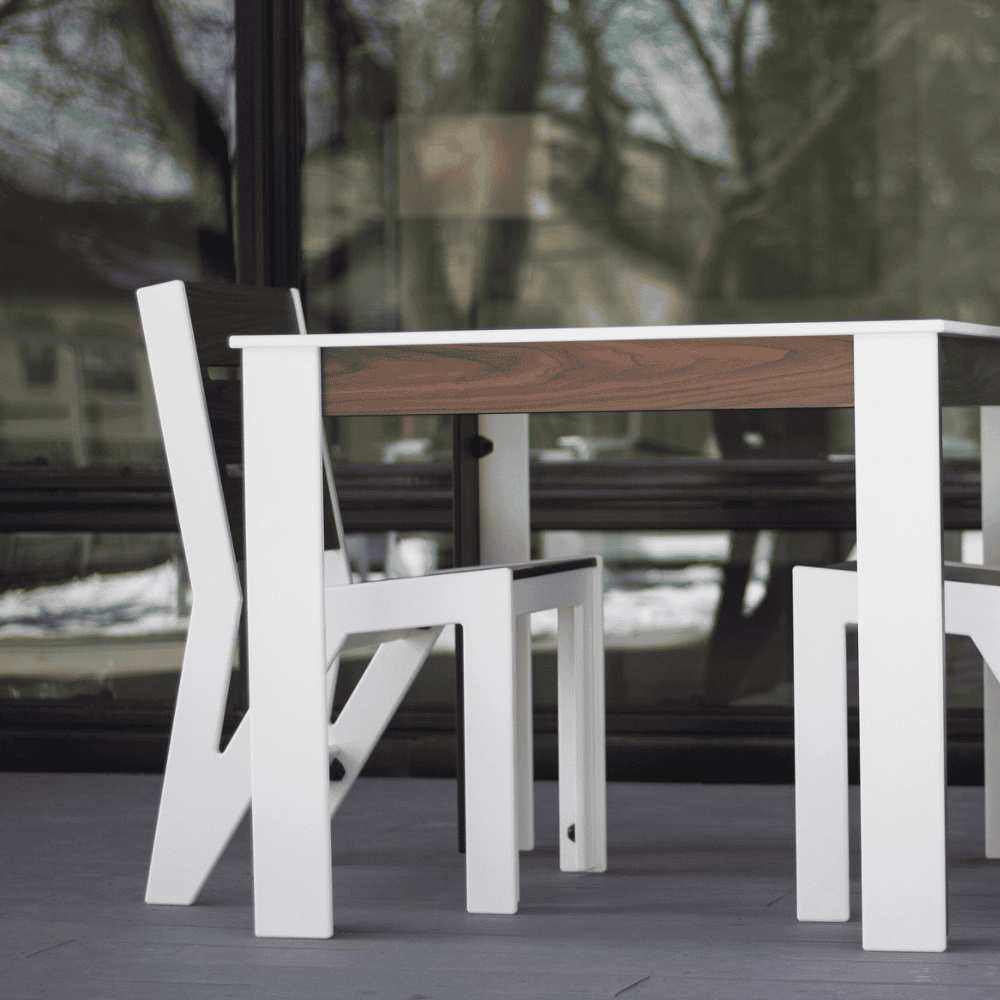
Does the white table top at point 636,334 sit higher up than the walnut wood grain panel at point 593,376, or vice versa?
the white table top at point 636,334

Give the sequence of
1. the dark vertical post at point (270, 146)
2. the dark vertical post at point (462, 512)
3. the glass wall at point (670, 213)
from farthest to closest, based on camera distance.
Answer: the dark vertical post at point (270, 146) → the glass wall at point (670, 213) → the dark vertical post at point (462, 512)

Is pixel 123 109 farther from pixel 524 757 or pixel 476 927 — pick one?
pixel 476 927

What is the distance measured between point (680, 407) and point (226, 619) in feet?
2.17

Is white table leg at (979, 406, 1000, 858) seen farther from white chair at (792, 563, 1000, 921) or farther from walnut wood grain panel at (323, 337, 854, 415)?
walnut wood grain panel at (323, 337, 854, 415)

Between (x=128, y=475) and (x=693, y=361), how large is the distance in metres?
1.78

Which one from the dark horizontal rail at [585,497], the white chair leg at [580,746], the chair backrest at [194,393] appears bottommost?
the white chair leg at [580,746]

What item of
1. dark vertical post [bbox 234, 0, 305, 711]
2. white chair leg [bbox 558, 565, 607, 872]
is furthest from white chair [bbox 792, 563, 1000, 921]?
dark vertical post [bbox 234, 0, 305, 711]

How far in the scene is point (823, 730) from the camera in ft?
6.09

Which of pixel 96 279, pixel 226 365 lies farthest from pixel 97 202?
pixel 226 365

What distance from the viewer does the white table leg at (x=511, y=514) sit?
233cm

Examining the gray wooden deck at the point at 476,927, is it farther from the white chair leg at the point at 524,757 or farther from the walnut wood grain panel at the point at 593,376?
the walnut wood grain panel at the point at 593,376

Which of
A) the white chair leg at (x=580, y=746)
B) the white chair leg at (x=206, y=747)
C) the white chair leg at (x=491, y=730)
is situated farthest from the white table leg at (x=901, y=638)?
the white chair leg at (x=206, y=747)

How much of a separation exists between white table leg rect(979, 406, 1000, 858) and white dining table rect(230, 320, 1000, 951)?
542mm

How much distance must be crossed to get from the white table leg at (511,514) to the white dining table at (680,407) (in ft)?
1.78
